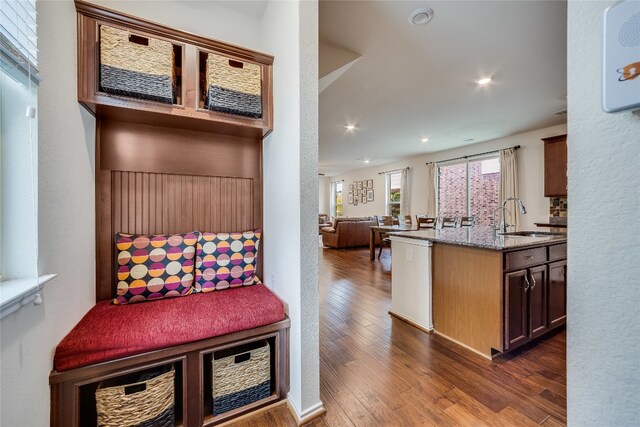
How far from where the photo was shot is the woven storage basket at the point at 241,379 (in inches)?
53.8

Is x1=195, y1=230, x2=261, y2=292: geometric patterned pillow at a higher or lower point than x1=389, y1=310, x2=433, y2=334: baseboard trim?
higher

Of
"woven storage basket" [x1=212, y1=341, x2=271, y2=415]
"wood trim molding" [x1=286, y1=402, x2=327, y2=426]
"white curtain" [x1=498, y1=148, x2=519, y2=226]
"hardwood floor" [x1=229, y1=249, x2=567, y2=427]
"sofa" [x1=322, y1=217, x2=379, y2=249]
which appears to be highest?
"white curtain" [x1=498, y1=148, x2=519, y2=226]

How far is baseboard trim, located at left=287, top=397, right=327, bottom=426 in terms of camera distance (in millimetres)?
1349

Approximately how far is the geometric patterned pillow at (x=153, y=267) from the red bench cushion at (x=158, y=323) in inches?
2.6

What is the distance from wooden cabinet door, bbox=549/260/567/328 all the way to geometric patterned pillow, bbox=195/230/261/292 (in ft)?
8.08

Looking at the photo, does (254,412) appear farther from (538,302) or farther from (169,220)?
(538,302)

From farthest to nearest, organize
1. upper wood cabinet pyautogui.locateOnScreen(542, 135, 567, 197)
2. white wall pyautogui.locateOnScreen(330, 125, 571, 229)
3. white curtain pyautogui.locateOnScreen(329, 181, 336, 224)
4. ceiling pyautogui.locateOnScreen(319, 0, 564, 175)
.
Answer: white curtain pyautogui.locateOnScreen(329, 181, 336, 224), white wall pyautogui.locateOnScreen(330, 125, 571, 229), upper wood cabinet pyautogui.locateOnScreen(542, 135, 567, 197), ceiling pyautogui.locateOnScreen(319, 0, 564, 175)

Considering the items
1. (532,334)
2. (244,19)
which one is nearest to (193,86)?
(244,19)

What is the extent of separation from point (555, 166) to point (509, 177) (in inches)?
41.4

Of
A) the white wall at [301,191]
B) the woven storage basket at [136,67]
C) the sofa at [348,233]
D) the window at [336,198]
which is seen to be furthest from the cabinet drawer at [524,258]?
the window at [336,198]

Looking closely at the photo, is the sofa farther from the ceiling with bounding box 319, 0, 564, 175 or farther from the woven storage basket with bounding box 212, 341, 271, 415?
the woven storage basket with bounding box 212, 341, 271, 415

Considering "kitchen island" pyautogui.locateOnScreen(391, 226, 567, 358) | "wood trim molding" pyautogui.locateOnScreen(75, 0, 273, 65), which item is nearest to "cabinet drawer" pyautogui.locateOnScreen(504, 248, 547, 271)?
"kitchen island" pyautogui.locateOnScreen(391, 226, 567, 358)

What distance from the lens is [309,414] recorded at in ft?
4.50

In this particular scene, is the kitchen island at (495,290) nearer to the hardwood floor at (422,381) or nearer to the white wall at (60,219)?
the hardwood floor at (422,381)
